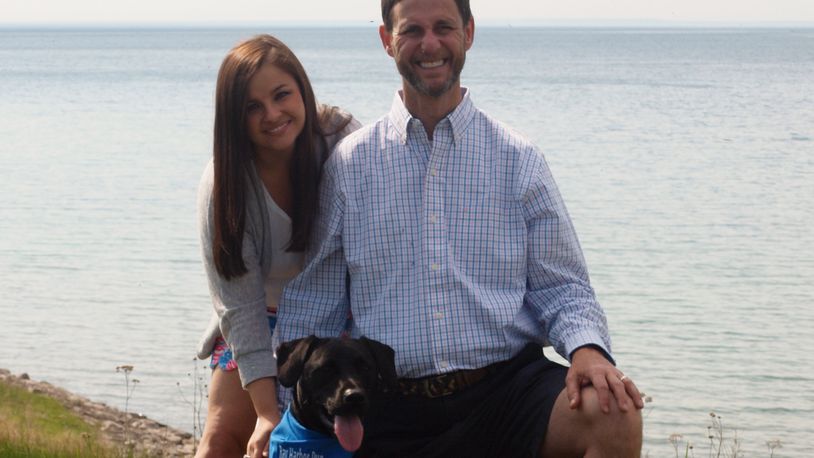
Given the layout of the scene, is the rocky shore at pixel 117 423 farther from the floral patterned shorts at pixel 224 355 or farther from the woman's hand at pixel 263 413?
the woman's hand at pixel 263 413

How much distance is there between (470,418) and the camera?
4.27 m

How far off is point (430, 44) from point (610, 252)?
39.0ft

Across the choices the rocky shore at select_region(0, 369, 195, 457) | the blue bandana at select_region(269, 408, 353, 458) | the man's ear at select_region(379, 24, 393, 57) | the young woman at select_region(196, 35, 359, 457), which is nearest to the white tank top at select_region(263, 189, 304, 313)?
the young woman at select_region(196, 35, 359, 457)

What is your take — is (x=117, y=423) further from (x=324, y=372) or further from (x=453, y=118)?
(x=324, y=372)

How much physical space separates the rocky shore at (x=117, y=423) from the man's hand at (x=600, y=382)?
15.3 feet

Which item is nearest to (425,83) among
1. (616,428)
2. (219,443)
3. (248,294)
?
(248,294)

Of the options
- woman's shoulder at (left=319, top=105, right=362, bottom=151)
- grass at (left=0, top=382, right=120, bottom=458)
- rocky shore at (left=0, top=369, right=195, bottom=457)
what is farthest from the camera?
rocky shore at (left=0, top=369, right=195, bottom=457)

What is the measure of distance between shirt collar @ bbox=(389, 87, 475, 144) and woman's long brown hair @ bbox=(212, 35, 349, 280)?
Answer: 0.40 m

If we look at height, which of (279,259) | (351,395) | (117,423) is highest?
(279,259)

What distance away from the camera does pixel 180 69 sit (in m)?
79.6

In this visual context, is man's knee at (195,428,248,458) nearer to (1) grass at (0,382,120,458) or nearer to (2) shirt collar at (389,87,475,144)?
(1) grass at (0,382,120,458)

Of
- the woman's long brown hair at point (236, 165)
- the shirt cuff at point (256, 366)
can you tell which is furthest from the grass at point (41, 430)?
the woman's long brown hair at point (236, 165)

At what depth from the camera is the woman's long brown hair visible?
4582mm

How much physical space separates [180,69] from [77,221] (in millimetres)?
61451
